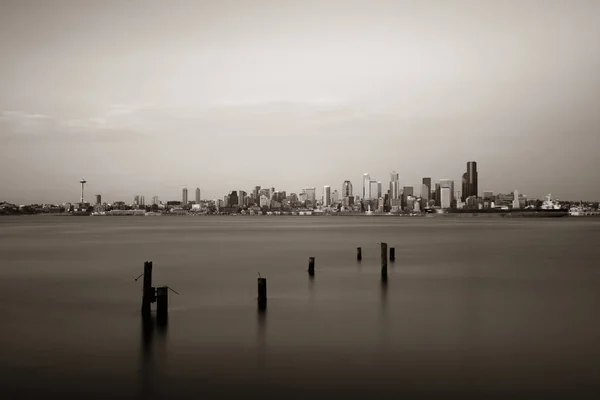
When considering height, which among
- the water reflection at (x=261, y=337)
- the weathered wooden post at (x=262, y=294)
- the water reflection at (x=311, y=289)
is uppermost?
the weathered wooden post at (x=262, y=294)

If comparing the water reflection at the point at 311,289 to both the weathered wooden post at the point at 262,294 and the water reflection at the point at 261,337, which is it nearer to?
the weathered wooden post at the point at 262,294

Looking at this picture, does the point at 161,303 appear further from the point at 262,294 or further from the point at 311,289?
the point at 311,289

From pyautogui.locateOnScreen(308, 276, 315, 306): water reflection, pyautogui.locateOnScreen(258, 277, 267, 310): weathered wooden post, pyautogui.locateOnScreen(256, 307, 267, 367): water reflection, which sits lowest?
pyautogui.locateOnScreen(308, 276, 315, 306): water reflection

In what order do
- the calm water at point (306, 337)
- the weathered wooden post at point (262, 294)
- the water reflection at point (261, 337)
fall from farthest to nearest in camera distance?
the weathered wooden post at point (262, 294) < the water reflection at point (261, 337) < the calm water at point (306, 337)

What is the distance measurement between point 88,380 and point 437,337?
8.42 m

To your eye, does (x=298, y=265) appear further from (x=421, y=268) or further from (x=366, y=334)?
(x=366, y=334)

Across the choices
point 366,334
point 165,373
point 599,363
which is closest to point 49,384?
point 165,373

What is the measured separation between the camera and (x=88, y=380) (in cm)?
1043

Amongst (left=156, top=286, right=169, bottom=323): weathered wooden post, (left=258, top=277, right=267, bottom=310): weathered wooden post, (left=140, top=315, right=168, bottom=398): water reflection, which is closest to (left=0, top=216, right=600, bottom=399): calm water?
(left=140, top=315, right=168, bottom=398): water reflection

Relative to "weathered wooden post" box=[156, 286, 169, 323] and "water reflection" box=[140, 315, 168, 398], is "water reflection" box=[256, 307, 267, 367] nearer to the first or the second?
"water reflection" box=[140, 315, 168, 398]

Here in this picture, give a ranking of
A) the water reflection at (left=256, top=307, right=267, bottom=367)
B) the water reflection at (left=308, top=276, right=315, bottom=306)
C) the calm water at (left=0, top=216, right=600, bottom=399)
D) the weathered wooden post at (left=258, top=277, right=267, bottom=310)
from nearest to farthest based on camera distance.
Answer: the calm water at (left=0, top=216, right=600, bottom=399)
the water reflection at (left=256, top=307, right=267, bottom=367)
the weathered wooden post at (left=258, top=277, right=267, bottom=310)
the water reflection at (left=308, top=276, right=315, bottom=306)

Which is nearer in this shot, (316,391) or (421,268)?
(316,391)

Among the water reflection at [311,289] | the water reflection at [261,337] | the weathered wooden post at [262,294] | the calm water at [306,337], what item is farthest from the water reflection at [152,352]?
the water reflection at [311,289]

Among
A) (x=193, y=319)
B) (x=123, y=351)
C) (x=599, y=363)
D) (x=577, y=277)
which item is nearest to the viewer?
(x=599, y=363)
